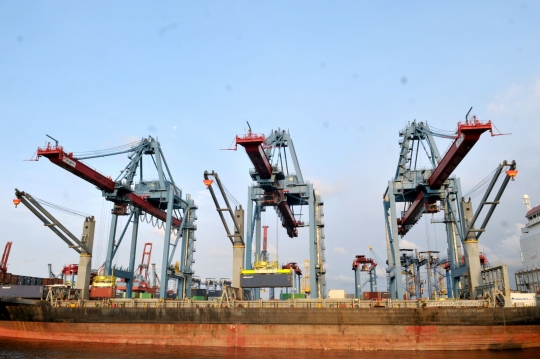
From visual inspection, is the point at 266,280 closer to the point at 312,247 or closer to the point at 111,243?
the point at 312,247

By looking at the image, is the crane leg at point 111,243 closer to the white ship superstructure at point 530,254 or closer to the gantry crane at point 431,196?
the gantry crane at point 431,196

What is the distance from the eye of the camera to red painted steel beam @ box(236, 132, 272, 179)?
Answer: 106 ft

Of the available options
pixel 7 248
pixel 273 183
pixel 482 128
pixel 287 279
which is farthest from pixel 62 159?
pixel 7 248

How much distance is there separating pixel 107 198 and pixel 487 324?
39.2 metres

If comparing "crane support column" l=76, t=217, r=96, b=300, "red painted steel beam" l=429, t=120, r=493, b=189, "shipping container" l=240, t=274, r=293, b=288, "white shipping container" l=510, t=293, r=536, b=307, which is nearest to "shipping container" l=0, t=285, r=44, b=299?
Answer: "crane support column" l=76, t=217, r=96, b=300

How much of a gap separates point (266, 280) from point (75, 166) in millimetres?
21777

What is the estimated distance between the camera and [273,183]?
133ft

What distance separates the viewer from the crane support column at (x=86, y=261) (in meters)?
38.9

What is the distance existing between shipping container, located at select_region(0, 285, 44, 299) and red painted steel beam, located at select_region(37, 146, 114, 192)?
37.9 ft

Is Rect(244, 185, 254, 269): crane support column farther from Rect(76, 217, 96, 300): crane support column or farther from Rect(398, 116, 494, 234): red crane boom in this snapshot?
Rect(398, 116, 494, 234): red crane boom

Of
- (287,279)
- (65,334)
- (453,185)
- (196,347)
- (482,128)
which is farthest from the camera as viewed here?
(453,185)

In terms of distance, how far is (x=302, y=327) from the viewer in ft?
99.8

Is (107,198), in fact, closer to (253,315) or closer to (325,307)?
(253,315)

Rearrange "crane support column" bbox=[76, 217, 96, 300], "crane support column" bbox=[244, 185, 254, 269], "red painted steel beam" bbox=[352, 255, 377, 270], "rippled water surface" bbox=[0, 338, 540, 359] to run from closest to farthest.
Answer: "rippled water surface" bbox=[0, 338, 540, 359], "crane support column" bbox=[76, 217, 96, 300], "crane support column" bbox=[244, 185, 254, 269], "red painted steel beam" bbox=[352, 255, 377, 270]
